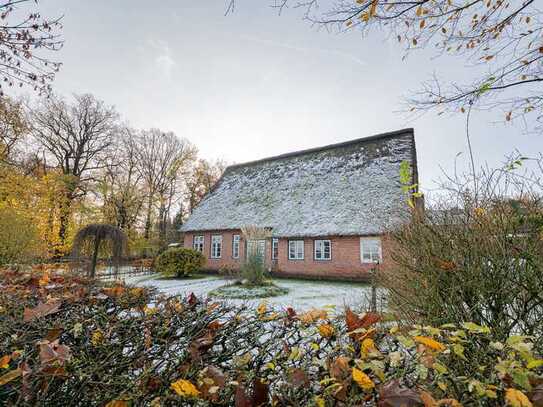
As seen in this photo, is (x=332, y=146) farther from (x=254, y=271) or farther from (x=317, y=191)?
(x=254, y=271)

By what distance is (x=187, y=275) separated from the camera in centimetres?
1873

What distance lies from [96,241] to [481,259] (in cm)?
1287

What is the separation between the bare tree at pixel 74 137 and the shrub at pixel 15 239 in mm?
12818

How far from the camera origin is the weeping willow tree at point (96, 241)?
1155 cm

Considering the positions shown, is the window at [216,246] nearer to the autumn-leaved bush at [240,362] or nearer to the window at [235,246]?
the window at [235,246]

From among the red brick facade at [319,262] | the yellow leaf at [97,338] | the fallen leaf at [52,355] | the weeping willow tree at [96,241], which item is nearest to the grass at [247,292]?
the red brick facade at [319,262]

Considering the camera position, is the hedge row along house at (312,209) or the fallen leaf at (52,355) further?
the hedge row along house at (312,209)

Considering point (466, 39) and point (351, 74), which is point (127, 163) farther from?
point (466, 39)

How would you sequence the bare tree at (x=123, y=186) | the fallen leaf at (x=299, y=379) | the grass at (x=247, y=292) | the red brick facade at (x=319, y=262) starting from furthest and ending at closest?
the bare tree at (x=123, y=186) → the red brick facade at (x=319, y=262) → the grass at (x=247, y=292) → the fallen leaf at (x=299, y=379)

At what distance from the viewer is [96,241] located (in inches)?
455

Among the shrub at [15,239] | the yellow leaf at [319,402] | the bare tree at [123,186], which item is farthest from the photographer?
the bare tree at [123,186]

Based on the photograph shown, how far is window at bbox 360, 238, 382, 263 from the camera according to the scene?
49.6ft

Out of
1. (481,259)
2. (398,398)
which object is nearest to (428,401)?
(398,398)

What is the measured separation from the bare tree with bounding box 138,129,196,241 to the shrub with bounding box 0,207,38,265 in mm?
19888
